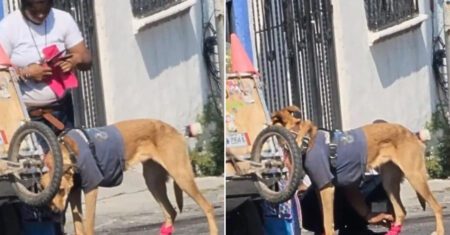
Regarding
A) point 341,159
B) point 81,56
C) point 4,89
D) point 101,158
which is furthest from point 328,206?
point 4,89

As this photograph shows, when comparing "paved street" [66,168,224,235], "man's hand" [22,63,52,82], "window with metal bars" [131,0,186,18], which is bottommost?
"paved street" [66,168,224,235]

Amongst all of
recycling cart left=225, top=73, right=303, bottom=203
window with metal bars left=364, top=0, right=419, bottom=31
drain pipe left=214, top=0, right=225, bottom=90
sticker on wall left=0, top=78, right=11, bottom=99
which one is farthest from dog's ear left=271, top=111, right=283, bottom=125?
sticker on wall left=0, top=78, right=11, bottom=99

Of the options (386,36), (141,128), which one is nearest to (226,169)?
(141,128)

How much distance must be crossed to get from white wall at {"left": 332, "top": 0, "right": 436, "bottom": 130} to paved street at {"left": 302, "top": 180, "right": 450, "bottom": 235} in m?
0.12

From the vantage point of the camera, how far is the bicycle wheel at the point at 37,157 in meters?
2.68

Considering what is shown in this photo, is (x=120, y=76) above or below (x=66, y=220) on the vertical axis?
above

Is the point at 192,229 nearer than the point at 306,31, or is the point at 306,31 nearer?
the point at 306,31

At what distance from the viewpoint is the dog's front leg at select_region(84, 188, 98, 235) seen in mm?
2777

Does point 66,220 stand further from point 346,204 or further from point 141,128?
point 346,204

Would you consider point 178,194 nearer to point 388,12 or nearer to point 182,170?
point 182,170

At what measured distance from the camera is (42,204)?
108 inches

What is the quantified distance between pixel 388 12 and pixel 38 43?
0.65m

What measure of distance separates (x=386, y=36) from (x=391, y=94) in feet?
0.37

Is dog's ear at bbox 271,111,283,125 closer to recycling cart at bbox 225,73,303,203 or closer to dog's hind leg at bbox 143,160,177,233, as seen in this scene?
recycling cart at bbox 225,73,303,203
